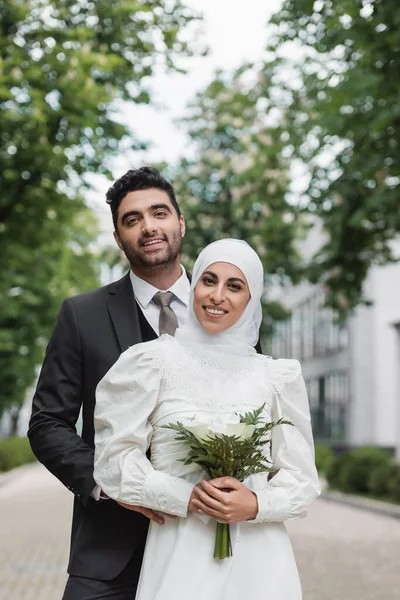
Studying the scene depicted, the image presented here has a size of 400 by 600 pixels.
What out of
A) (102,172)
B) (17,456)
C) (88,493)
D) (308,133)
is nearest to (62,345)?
(88,493)

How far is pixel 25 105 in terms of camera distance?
16.0 m

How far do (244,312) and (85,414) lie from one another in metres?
0.74

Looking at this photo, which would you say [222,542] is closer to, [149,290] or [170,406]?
[170,406]

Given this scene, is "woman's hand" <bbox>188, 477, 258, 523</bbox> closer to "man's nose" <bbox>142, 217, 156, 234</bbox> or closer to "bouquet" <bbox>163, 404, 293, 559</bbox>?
"bouquet" <bbox>163, 404, 293, 559</bbox>

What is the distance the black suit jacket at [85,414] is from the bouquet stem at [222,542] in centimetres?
47

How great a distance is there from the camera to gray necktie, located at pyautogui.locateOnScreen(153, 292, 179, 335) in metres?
4.24

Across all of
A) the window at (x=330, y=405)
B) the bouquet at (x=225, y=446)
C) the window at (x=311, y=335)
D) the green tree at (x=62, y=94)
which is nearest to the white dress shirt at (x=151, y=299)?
the bouquet at (x=225, y=446)

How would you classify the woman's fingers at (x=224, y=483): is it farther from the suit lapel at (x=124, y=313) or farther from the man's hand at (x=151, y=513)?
the suit lapel at (x=124, y=313)

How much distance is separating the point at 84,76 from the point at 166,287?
11866 mm

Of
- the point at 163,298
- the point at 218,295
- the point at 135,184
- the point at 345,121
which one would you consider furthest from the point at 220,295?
the point at 345,121

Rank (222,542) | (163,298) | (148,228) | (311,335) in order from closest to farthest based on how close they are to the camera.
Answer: (222,542), (148,228), (163,298), (311,335)

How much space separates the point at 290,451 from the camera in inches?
147

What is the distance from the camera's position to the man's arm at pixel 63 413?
389 cm

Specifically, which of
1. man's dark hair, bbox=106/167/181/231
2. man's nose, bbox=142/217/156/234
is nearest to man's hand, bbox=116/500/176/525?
man's nose, bbox=142/217/156/234
